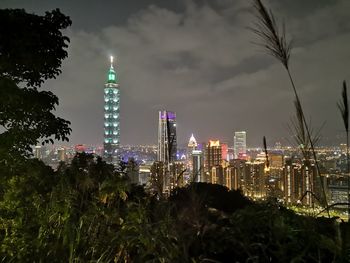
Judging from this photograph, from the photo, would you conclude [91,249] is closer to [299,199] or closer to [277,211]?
[277,211]

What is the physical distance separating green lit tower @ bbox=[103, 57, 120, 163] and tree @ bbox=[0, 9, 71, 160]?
73.1 m

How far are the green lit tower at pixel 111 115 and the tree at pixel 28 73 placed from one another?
73.1 m

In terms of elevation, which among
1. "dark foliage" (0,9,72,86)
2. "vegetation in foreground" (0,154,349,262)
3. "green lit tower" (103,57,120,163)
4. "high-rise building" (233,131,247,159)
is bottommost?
"vegetation in foreground" (0,154,349,262)

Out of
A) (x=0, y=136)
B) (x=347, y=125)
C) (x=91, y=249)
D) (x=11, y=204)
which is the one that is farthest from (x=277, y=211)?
(x=0, y=136)

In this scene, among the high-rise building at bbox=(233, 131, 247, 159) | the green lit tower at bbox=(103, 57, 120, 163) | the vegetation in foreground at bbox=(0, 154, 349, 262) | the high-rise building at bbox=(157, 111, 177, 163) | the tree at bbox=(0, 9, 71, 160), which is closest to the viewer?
the vegetation in foreground at bbox=(0, 154, 349, 262)

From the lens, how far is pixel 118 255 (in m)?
1.87

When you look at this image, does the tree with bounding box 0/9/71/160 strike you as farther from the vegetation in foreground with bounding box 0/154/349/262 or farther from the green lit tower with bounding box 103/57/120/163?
the green lit tower with bounding box 103/57/120/163

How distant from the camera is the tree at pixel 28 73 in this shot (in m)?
2.20

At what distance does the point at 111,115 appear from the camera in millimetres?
83938

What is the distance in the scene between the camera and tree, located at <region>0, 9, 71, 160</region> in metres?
2.20

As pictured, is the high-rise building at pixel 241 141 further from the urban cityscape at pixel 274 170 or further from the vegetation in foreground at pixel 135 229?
the vegetation in foreground at pixel 135 229

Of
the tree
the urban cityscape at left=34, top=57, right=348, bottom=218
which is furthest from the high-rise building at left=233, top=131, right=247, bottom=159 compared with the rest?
the tree

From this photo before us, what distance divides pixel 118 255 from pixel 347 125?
1.30 metres

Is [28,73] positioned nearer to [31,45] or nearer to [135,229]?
[31,45]
